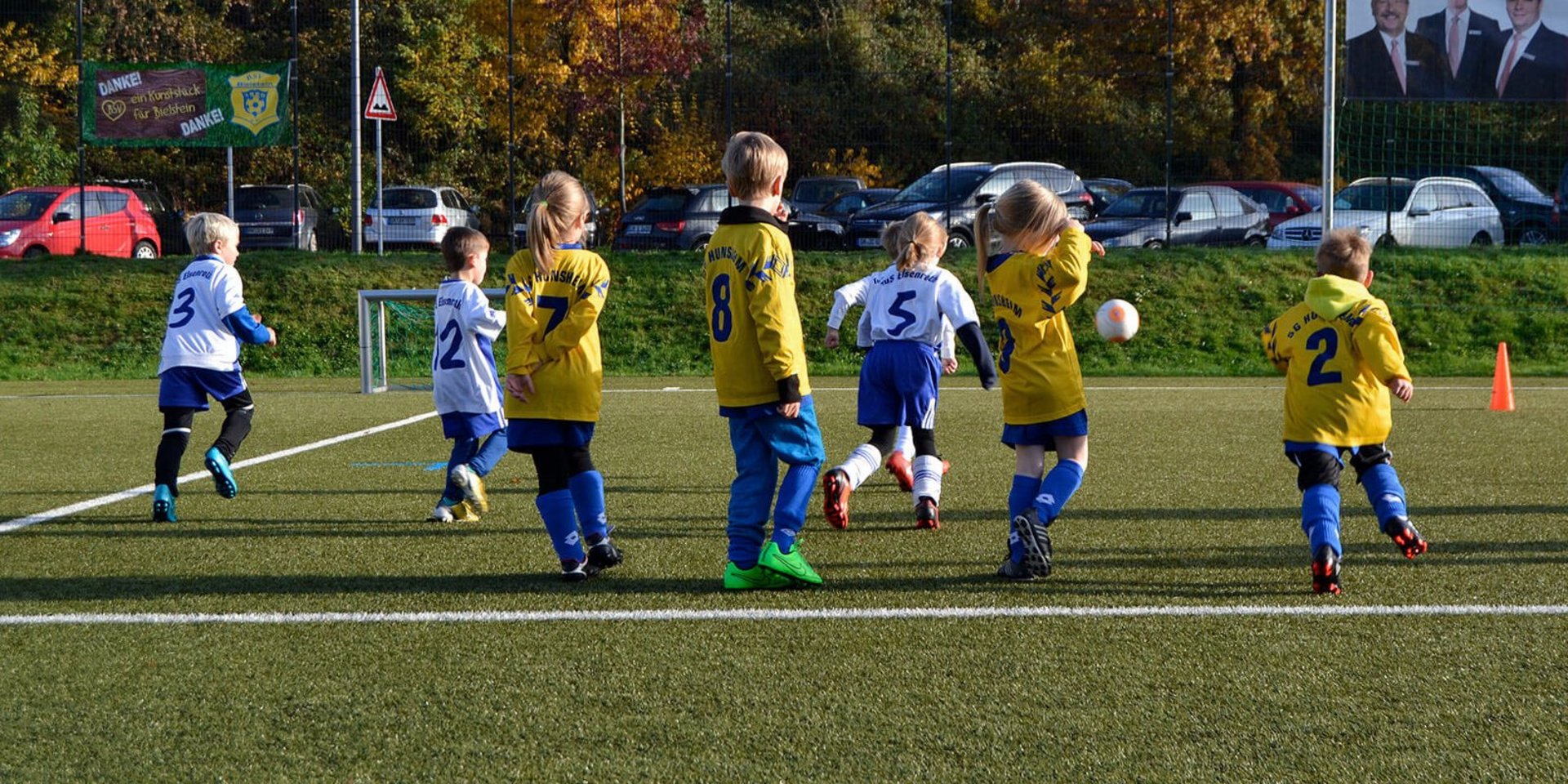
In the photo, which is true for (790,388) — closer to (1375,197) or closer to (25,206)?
(1375,197)

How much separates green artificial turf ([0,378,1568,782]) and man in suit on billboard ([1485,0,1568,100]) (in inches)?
595

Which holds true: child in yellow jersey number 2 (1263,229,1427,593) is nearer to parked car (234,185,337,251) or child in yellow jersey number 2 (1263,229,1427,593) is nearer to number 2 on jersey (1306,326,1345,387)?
number 2 on jersey (1306,326,1345,387)

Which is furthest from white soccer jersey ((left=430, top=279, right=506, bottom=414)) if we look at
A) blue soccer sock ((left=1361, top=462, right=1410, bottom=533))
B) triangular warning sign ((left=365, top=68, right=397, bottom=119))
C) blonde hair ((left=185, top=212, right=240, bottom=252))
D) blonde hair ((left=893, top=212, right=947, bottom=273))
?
triangular warning sign ((left=365, top=68, right=397, bottom=119))

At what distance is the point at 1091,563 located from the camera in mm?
5531

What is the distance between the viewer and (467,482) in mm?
6617

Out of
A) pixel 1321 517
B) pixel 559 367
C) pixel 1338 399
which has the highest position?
pixel 559 367

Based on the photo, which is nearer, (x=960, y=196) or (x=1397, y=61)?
(x=1397, y=61)

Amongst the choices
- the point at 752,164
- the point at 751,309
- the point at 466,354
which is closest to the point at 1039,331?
the point at 751,309

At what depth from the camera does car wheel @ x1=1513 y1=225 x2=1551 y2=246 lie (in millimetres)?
21969

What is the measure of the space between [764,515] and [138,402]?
10.6 meters

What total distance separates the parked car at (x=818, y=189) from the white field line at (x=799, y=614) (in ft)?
68.1

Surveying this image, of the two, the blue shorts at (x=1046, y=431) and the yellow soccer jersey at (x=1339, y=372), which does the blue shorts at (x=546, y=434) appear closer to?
the blue shorts at (x=1046, y=431)

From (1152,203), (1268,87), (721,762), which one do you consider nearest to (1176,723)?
(721,762)

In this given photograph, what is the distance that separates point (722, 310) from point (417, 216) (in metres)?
19.9
